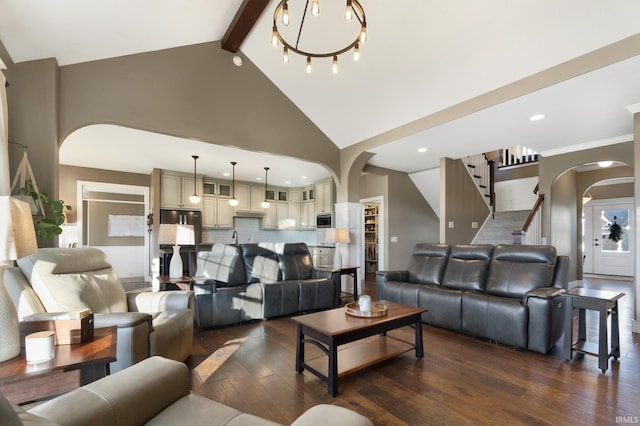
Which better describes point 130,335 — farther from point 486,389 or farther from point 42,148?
point 486,389

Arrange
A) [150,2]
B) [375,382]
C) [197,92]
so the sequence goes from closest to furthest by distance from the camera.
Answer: [375,382] → [150,2] → [197,92]

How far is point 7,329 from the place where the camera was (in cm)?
140

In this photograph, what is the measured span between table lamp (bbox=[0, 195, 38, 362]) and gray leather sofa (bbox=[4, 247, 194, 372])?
0.56m

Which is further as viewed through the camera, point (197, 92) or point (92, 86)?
point (197, 92)

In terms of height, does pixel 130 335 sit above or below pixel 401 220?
below

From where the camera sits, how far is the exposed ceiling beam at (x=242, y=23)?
345cm

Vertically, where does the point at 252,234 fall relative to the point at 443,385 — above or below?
above

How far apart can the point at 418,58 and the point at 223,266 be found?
11.8ft

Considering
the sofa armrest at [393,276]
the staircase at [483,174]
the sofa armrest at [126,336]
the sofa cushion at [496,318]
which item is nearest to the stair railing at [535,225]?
the staircase at [483,174]

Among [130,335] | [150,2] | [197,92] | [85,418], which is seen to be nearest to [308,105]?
[197,92]

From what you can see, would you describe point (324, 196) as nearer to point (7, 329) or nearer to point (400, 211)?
point (400, 211)

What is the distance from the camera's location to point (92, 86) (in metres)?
3.35

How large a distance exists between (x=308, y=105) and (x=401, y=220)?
3.56 meters

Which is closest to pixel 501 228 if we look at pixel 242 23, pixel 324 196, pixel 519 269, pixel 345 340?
pixel 519 269
